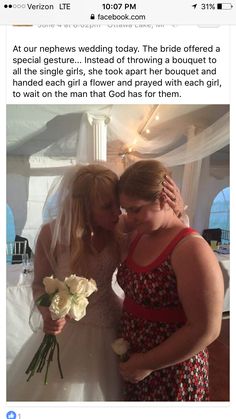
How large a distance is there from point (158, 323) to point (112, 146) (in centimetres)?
39

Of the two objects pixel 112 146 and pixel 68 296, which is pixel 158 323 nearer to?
pixel 68 296

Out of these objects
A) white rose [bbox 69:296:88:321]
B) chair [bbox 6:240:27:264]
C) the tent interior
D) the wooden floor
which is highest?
the tent interior

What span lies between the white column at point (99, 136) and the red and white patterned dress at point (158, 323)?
241 millimetres

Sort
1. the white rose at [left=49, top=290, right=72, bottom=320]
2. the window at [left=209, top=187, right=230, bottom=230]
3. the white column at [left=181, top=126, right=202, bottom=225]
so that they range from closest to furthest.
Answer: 1. the white rose at [left=49, top=290, right=72, bottom=320]
2. the window at [left=209, top=187, right=230, bottom=230]
3. the white column at [left=181, top=126, right=202, bottom=225]

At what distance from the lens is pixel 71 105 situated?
0.47 m

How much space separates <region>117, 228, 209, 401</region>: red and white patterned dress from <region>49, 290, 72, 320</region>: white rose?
108 millimetres

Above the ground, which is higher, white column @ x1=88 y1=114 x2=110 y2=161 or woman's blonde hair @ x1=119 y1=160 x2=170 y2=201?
white column @ x1=88 y1=114 x2=110 y2=161

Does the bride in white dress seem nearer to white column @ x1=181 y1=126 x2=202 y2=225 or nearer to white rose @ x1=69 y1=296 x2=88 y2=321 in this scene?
white rose @ x1=69 y1=296 x2=88 y2=321

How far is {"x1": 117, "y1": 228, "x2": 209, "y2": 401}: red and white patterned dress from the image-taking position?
38 centimetres

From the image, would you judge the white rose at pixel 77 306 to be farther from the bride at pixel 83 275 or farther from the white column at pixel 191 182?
the white column at pixel 191 182
